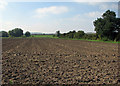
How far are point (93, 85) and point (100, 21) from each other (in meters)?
43.6

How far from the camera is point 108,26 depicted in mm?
42188

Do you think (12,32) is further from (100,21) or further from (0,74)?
(0,74)

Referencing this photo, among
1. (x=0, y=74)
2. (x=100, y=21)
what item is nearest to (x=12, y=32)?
(x=100, y=21)

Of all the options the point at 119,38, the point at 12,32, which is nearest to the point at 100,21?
the point at 119,38

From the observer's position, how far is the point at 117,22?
43719 millimetres

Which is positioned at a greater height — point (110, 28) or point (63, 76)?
point (110, 28)

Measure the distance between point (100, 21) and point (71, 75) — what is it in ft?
140

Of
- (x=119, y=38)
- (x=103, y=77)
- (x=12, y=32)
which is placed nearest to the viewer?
(x=103, y=77)

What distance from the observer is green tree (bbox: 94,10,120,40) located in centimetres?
4280

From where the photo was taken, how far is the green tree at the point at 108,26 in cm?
4280

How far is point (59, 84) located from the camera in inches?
259

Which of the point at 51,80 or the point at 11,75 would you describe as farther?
the point at 11,75

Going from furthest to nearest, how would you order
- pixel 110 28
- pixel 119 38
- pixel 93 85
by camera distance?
1. pixel 110 28
2. pixel 119 38
3. pixel 93 85

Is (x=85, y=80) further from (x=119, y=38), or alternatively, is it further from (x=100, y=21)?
(x=100, y=21)
